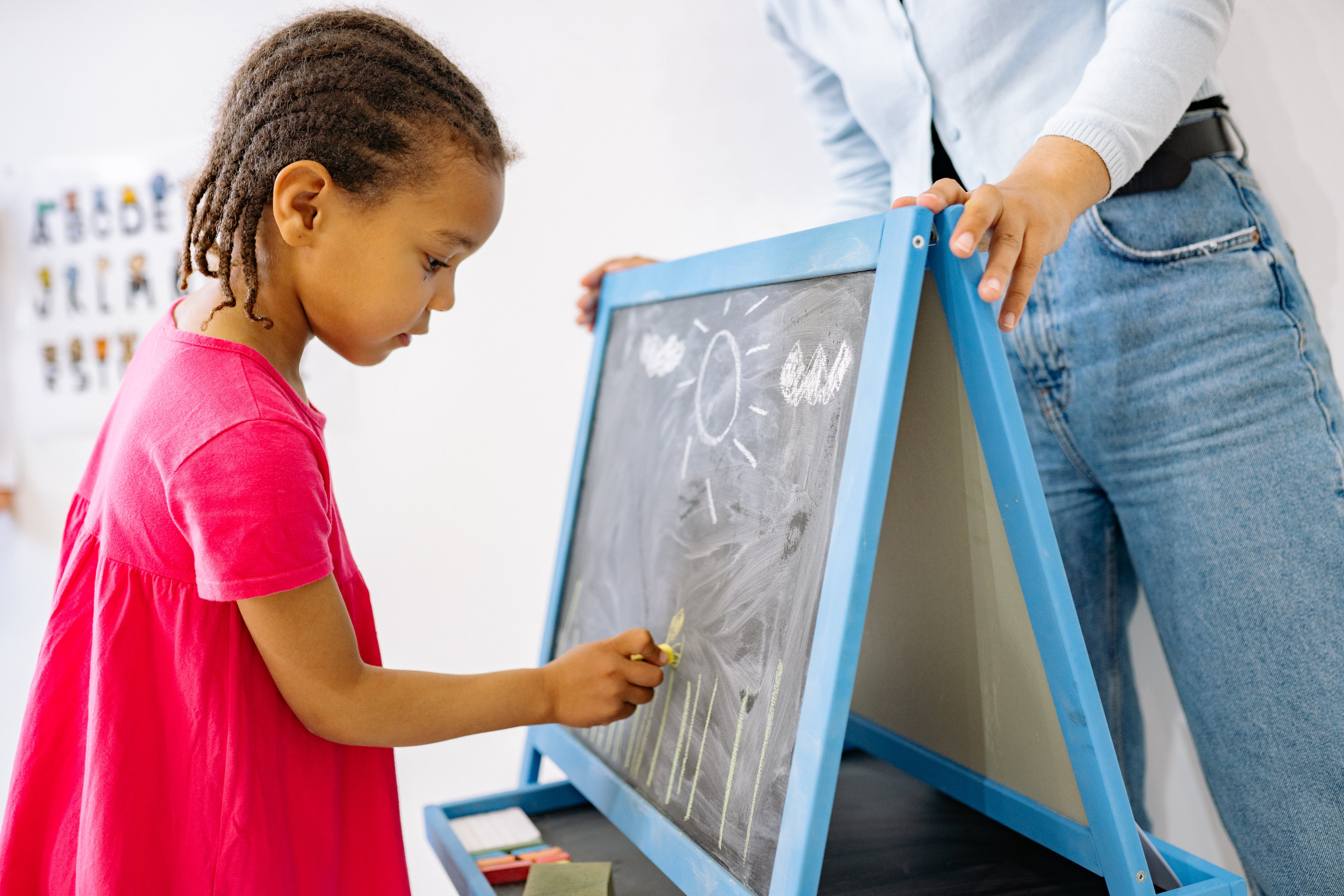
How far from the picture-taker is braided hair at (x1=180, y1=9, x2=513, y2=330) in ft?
2.42

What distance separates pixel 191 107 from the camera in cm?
188

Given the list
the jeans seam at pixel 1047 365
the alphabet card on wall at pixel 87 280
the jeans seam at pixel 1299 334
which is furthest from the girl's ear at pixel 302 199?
the alphabet card on wall at pixel 87 280

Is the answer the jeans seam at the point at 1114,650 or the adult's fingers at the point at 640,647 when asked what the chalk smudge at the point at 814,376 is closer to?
the adult's fingers at the point at 640,647

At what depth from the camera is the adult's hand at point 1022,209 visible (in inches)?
24.8

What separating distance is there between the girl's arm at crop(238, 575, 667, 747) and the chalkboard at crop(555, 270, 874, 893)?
→ 0.19ft

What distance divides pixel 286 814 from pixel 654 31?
1485 mm

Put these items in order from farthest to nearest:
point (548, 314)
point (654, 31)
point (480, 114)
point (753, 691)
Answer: point (548, 314) → point (654, 31) → point (480, 114) → point (753, 691)

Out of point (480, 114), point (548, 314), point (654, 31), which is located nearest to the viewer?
point (480, 114)

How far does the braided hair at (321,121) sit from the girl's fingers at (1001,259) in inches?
17.4

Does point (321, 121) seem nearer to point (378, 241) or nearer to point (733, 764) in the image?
point (378, 241)

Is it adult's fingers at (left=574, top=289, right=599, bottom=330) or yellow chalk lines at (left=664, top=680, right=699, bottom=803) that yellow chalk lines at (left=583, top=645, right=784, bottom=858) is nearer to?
yellow chalk lines at (left=664, top=680, right=699, bottom=803)

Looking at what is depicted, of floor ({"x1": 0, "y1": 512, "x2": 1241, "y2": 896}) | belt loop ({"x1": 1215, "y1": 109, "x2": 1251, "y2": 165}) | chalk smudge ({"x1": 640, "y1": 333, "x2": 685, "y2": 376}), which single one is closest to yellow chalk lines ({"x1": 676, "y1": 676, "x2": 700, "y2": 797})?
chalk smudge ({"x1": 640, "y1": 333, "x2": 685, "y2": 376})

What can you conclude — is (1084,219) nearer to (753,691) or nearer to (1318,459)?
(1318,459)

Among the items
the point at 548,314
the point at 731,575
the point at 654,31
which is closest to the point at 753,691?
the point at 731,575
